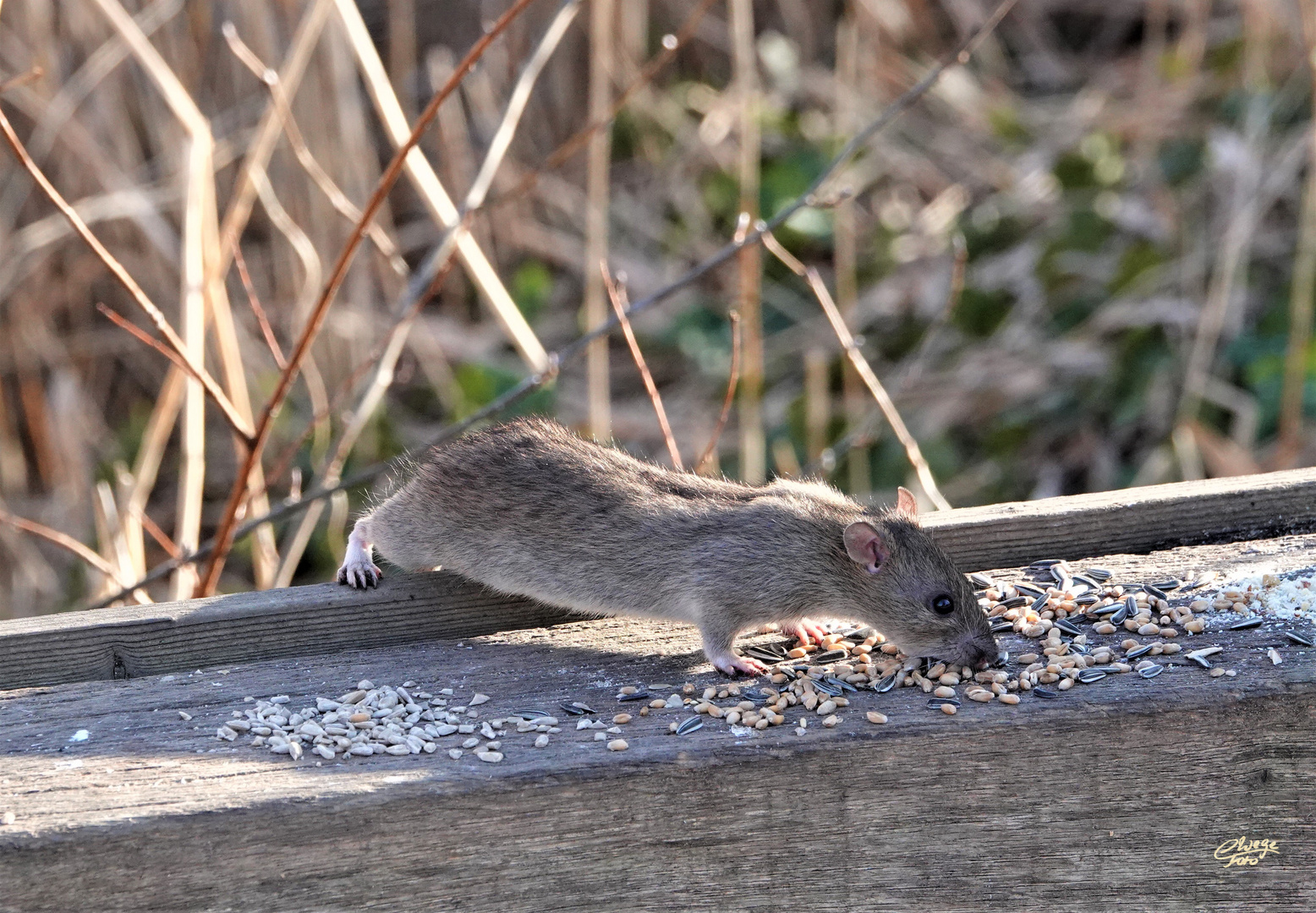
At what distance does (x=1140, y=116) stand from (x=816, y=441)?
330cm

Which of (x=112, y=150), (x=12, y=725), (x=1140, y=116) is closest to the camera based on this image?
(x=12, y=725)

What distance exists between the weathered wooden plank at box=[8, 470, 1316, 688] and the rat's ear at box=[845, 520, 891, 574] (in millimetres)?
236

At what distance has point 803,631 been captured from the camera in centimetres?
301

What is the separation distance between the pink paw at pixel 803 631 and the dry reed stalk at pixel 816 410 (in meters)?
2.44

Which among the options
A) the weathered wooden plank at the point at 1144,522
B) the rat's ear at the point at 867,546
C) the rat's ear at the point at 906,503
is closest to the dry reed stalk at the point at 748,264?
the rat's ear at the point at 906,503

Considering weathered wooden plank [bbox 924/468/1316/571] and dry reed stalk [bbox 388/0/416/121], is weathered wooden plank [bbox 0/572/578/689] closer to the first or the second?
weathered wooden plank [bbox 924/468/1316/571]

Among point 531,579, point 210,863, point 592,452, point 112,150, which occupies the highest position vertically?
point 112,150

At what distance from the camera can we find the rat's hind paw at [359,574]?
2980 mm

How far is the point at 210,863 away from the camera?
208 centimetres

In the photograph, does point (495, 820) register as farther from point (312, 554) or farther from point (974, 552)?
point (312, 554)

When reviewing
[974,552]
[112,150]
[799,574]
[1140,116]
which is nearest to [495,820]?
[799,574]

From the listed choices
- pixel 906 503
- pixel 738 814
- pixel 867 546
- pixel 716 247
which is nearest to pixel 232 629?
pixel 738 814
